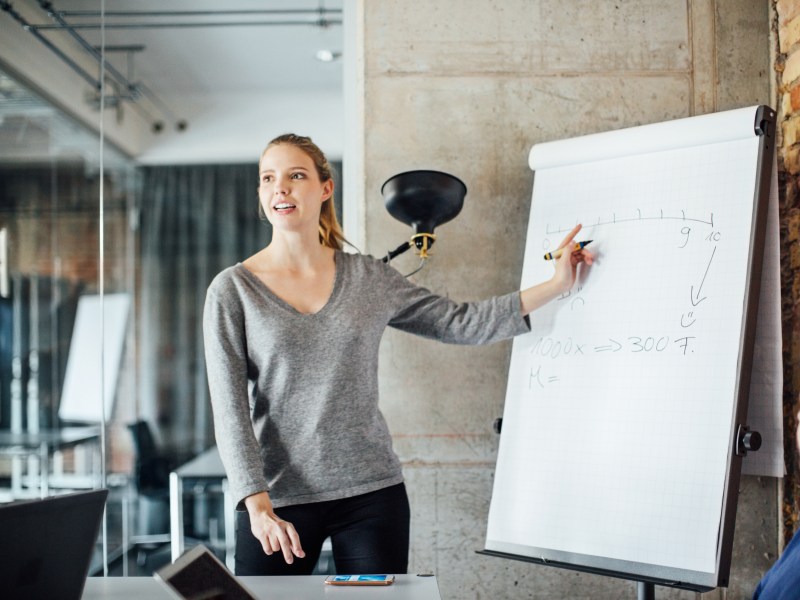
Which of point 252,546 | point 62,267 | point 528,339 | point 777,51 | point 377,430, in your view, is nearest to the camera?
point 252,546

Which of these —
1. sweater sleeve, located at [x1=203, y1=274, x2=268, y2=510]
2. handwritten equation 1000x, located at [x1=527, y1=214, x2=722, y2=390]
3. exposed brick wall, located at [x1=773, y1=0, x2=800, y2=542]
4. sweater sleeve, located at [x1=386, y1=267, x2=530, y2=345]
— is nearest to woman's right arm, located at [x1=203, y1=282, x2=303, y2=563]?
sweater sleeve, located at [x1=203, y1=274, x2=268, y2=510]

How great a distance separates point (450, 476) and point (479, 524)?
185mm

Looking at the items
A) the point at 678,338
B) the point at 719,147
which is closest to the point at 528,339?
the point at 678,338

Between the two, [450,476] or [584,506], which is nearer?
[584,506]

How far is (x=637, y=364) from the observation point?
202 cm

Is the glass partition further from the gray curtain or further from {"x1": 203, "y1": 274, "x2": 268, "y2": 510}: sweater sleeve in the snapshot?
{"x1": 203, "y1": 274, "x2": 268, "y2": 510}: sweater sleeve

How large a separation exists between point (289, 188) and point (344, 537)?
89 cm

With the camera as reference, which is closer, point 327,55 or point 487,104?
point 487,104

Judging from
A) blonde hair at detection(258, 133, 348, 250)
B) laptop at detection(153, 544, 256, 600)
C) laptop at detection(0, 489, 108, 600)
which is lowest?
laptop at detection(153, 544, 256, 600)

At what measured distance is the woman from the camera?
1782 millimetres

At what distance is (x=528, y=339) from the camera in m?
2.25

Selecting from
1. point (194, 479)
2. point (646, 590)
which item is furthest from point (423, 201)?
point (194, 479)

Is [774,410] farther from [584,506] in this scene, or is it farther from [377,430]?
[377,430]

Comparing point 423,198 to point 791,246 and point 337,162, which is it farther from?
point 791,246
